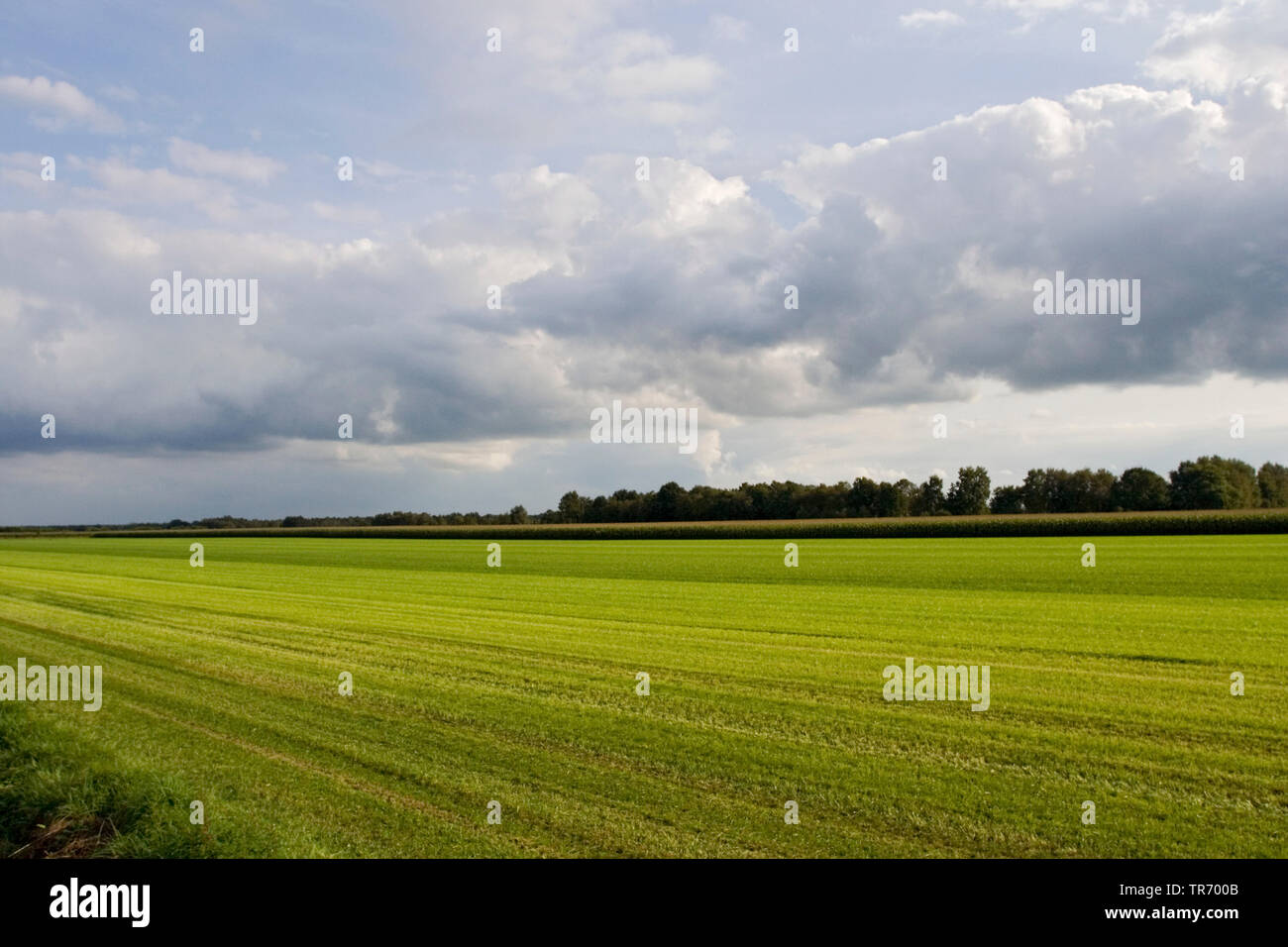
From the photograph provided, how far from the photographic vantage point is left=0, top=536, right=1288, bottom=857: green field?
725 centimetres

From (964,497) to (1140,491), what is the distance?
18.5 m

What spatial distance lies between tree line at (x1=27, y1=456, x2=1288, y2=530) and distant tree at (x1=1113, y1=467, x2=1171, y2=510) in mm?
95

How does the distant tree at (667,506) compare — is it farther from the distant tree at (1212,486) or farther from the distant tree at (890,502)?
the distant tree at (1212,486)

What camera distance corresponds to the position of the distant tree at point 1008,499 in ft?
328

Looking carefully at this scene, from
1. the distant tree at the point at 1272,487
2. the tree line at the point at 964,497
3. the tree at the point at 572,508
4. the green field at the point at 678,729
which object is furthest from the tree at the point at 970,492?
the green field at the point at 678,729

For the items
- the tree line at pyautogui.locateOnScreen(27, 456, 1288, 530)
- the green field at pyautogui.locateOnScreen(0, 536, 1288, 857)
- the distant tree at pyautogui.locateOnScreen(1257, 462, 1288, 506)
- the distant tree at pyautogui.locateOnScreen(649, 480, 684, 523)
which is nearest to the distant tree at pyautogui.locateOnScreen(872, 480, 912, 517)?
the tree line at pyautogui.locateOnScreen(27, 456, 1288, 530)

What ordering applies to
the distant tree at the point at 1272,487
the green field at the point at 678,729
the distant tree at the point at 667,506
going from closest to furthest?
the green field at the point at 678,729 → the distant tree at the point at 1272,487 → the distant tree at the point at 667,506

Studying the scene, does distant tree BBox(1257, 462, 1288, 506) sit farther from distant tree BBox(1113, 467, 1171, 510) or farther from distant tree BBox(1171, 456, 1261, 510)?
distant tree BBox(1113, 467, 1171, 510)

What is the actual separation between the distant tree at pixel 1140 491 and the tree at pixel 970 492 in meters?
14.1

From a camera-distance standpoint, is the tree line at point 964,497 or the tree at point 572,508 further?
the tree at point 572,508

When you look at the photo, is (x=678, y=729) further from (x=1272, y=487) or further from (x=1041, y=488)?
(x=1272, y=487)
